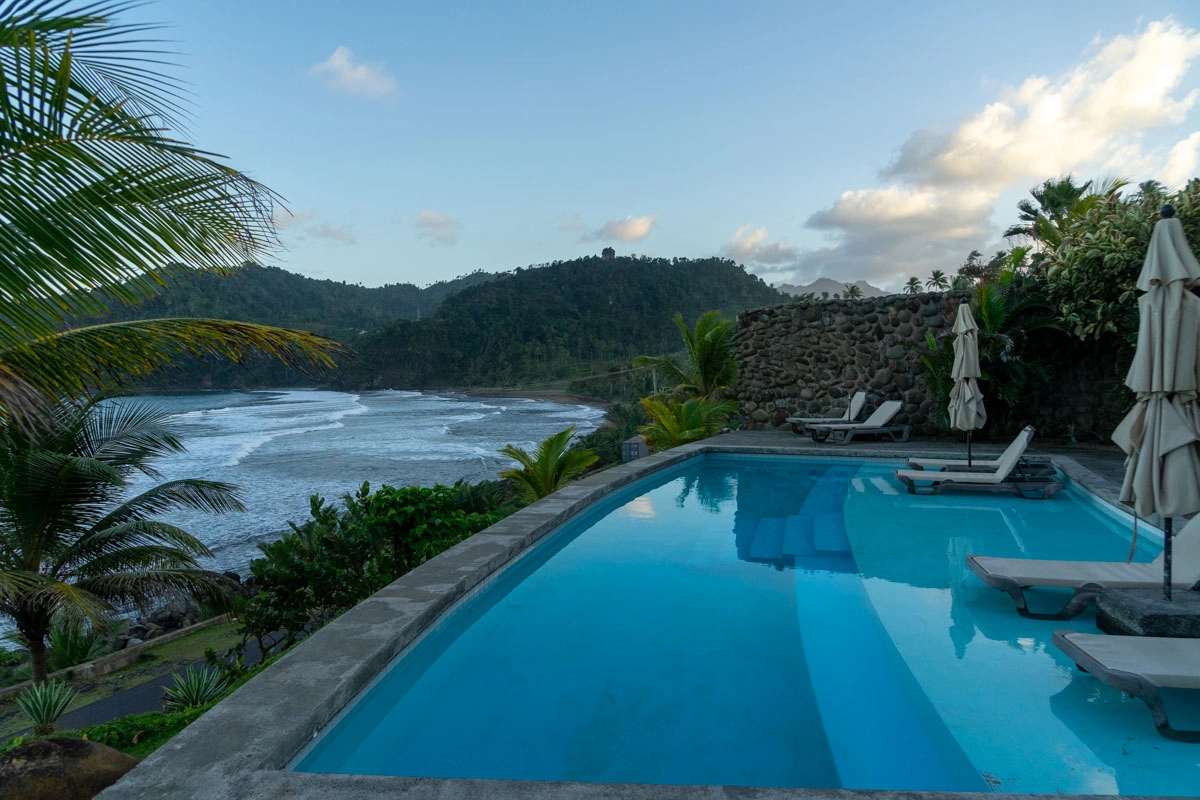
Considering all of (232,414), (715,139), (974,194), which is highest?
(715,139)

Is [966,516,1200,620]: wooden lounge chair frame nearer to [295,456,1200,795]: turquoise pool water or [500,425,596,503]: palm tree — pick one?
[295,456,1200,795]: turquoise pool water

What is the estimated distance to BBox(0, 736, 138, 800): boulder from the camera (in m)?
1.89

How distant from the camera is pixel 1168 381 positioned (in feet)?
9.46

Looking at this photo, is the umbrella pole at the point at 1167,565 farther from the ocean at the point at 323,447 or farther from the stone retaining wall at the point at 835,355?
the ocean at the point at 323,447

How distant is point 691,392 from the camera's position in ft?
49.0

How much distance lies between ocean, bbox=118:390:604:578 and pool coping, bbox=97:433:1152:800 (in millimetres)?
5760

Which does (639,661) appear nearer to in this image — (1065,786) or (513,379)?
(1065,786)

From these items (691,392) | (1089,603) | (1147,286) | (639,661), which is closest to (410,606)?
(639,661)

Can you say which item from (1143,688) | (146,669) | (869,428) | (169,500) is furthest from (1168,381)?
(146,669)

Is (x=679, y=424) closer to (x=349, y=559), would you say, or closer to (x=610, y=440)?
(x=610, y=440)

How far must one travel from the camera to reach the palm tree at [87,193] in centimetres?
198

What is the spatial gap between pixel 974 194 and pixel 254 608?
48.6ft

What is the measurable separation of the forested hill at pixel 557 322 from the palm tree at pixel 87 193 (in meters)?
53.5

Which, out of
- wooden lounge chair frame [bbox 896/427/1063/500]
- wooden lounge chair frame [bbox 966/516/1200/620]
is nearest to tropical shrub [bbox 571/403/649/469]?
wooden lounge chair frame [bbox 896/427/1063/500]
